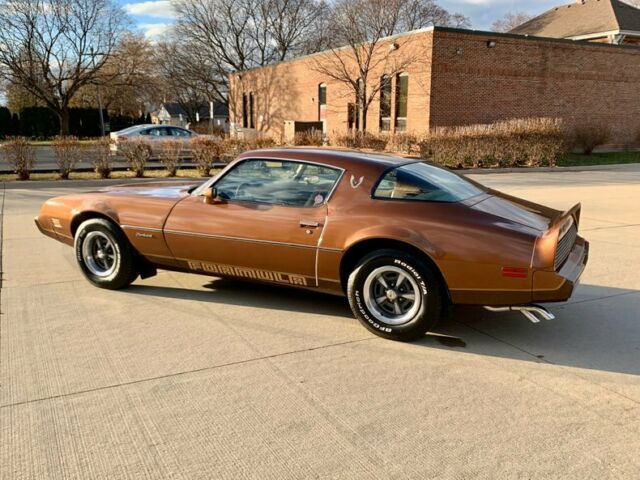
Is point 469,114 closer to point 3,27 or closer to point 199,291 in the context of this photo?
point 199,291

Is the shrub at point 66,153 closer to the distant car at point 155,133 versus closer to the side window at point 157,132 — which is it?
the distant car at point 155,133

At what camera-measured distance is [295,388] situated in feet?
11.0

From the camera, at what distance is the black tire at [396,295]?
3928 mm

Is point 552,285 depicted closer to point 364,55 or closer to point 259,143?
point 259,143

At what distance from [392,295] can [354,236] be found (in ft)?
1.74

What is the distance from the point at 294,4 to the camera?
170 feet

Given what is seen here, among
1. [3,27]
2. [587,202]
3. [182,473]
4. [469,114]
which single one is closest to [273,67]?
[469,114]

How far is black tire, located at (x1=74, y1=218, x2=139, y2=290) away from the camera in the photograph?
16.8ft

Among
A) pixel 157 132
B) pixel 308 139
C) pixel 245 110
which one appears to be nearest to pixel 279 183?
pixel 308 139

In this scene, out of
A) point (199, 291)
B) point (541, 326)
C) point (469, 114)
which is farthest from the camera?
point (469, 114)

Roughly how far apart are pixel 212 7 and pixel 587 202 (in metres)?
47.4

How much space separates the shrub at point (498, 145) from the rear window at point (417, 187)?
48.8 ft

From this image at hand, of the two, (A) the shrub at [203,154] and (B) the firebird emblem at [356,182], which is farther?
(A) the shrub at [203,154]

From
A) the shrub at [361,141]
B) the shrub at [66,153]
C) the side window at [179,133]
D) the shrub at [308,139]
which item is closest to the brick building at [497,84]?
the shrub at [361,141]
